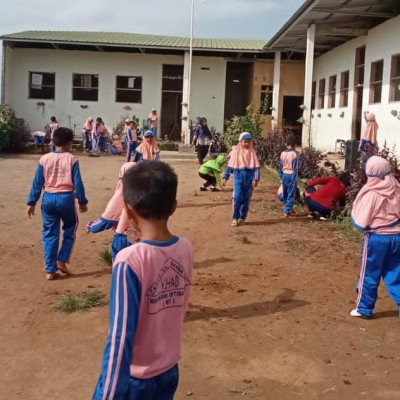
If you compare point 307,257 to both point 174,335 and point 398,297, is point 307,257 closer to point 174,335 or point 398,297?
point 398,297

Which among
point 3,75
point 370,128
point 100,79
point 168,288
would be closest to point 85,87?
point 100,79

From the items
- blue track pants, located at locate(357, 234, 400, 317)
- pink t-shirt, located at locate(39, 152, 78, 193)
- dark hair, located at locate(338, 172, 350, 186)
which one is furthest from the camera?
dark hair, located at locate(338, 172, 350, 186)

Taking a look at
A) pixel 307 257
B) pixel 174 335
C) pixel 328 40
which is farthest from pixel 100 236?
pixel 328 40

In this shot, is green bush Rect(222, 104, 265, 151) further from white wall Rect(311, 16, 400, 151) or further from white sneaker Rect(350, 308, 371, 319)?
white sneaker Rect(350, 308, 371, 319)

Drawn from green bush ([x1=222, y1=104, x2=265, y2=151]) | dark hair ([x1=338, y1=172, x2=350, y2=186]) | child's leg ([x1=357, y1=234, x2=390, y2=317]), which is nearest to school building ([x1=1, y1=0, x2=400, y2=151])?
green bush ([x1=222, y1=104, x2=265, y2=151])

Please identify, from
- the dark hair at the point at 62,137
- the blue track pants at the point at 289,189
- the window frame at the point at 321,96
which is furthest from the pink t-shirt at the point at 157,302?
the window frame at the point at 321,96

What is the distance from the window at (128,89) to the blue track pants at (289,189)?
57.1 ft

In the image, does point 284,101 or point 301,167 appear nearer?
point 301,167

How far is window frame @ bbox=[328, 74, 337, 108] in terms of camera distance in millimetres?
21562

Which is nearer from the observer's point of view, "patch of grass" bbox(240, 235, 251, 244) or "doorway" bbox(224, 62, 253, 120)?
"patch of grass" bbox(240, 235, 251, 244)

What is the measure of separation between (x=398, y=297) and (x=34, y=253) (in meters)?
4.50

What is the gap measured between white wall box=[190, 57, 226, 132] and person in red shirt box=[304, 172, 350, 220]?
1702 cm

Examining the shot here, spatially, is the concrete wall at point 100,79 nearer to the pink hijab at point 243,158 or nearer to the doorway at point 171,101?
the doorway at point 171,101

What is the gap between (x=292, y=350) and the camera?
4449 millimetres
